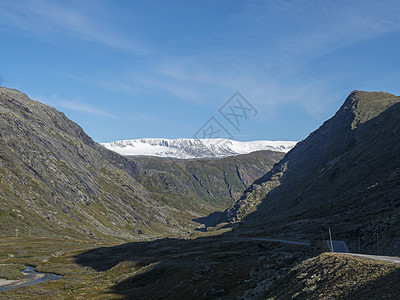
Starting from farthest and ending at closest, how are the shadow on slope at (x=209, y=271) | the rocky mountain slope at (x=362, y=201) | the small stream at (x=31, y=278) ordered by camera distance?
the small stream at (x=31, y=278), the rocky mountain slope at (x=362, y=201), the shadow on slope at (x=209, y=271)

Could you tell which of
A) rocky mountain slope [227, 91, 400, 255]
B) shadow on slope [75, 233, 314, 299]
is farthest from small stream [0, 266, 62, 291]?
rocky mountain slope [227, 91, 400, 255]

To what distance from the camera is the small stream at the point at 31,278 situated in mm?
87381

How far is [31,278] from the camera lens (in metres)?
97.4

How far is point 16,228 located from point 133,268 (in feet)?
386

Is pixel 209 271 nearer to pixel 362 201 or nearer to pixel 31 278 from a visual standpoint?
pixel 31 278

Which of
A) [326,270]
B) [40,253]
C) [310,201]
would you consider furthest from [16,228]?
[326,270]

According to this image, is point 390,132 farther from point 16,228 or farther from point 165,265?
point 16,228

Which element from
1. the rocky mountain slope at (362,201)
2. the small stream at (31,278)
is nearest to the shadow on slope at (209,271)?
the rocky mountain slope at (362,201)

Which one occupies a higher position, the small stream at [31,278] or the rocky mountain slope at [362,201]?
the rocky mountain slope at [362,201]

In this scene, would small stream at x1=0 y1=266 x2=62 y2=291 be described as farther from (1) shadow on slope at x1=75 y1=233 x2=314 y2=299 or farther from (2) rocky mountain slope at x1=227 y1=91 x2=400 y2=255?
(2) rocky mountain slope at x1=227 y1=91 x2=400 y2=255

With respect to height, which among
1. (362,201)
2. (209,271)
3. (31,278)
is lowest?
(31,278)

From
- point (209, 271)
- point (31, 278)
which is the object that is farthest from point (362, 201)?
point (31, 278)

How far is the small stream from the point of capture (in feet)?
287

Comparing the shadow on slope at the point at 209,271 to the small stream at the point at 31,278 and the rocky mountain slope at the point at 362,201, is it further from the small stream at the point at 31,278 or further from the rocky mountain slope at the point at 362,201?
the small stream at the point at 31,278
